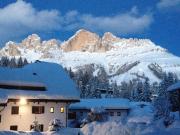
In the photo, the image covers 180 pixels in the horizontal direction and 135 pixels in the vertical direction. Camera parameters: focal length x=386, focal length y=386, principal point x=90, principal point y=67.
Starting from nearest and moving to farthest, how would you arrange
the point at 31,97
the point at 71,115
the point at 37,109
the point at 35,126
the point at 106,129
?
the point at 106,129
the point at 35,126
the point at 31,97
the point at 37,109
the point at 71,115

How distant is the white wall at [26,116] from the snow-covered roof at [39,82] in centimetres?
110

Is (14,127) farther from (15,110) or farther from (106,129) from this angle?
(106,129)

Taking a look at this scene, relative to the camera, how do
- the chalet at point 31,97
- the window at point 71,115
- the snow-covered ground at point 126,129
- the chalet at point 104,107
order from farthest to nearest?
the chalet at point 104,107 → the window at point 71,115 → the chalet at point 31,97 → the snow-covered ground at point 126,129

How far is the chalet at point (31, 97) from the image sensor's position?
140ft

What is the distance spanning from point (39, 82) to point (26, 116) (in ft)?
17.2

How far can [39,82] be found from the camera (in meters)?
47.5

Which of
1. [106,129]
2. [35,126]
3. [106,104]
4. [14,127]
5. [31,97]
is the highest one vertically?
[31,97]

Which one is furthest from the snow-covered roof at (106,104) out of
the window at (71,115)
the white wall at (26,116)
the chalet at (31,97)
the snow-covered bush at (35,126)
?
the snow-covered bush at (35,126)

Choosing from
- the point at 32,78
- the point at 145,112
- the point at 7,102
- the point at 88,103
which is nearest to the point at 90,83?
the point at 145,112

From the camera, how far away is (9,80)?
1772 inches

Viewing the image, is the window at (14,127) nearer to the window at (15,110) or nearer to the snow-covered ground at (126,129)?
the window at (15,110)

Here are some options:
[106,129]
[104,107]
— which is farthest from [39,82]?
[104,107]

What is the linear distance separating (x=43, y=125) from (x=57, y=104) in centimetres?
321

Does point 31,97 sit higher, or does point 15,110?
point 31,97
